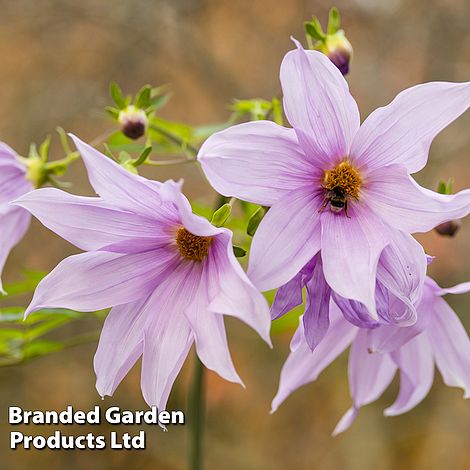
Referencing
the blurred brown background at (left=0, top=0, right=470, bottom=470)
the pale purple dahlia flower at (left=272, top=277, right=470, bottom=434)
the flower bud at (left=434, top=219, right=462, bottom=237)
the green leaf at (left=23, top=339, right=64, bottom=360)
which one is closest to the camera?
the pale purple dahlia flower at (left=272, top=277, right=470, bottom=434)

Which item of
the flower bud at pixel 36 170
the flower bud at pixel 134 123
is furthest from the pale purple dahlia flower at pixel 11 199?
the flower bud at pixel 134 123

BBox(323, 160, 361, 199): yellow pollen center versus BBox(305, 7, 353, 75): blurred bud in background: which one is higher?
BBox(305, 7, 353, 75): blurred bud in background

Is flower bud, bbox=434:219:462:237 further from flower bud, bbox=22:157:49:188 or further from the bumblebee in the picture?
flower bud, bbox=22:157:49:188

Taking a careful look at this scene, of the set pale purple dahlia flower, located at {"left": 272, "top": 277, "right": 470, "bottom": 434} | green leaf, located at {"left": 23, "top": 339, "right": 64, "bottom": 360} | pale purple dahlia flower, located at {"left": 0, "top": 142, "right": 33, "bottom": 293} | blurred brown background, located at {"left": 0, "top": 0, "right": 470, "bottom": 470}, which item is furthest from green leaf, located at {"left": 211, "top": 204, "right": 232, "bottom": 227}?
blurred brown background, located at {"left": 0, "top": 0, "right": 470, "bottom": 470}

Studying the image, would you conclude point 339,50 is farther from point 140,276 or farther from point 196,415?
point 196,415

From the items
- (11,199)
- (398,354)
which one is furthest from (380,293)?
(11,199)

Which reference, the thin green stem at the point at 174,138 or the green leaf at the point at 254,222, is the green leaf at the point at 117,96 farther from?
the green leaf at the point at 254,222

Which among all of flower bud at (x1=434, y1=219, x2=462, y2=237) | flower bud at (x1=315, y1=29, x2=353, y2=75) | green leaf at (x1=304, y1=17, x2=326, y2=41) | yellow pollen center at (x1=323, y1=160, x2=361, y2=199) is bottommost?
yellow pollen center at (x1=323, y1=160, x2=361, y2=199)
